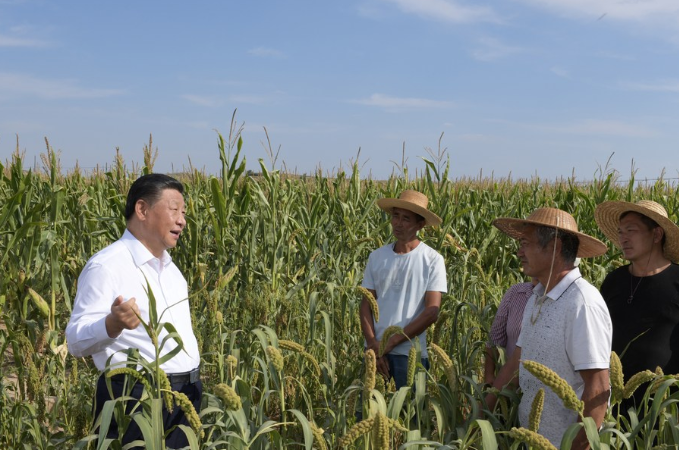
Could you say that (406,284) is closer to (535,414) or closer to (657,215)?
(657,215)

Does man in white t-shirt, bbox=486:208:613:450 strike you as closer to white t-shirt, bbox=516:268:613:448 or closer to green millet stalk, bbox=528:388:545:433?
white t-shirt, bbox=516:268:613:448

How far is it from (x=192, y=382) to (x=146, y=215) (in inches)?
26.5

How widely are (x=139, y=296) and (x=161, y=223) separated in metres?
0.30

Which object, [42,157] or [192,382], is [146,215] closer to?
[192,382]

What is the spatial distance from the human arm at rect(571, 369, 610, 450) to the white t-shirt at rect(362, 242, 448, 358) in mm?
1378

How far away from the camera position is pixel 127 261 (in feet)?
8.18

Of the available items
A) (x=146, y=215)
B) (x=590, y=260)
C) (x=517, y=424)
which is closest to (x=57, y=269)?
(x=146, y=215)

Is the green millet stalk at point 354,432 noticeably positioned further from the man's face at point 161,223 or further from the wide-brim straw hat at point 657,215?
the wide-brim straw hat at point 657,215

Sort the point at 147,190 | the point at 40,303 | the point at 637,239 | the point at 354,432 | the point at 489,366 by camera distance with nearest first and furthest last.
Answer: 1. the point at 354,432
2. the point at 147,190
3. the point at 489,366
4. the point at 637,239
5. the point at 40,303

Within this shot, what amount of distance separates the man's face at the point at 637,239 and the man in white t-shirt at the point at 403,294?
0.96 metres

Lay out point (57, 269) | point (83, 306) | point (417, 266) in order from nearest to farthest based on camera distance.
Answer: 1. point (83, 306)
2. point (417, 266)
3. point (57, 269)

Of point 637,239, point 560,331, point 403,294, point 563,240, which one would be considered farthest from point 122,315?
point 637,239

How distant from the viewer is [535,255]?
270 cm

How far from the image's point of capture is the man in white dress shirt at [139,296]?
7.72 feet
